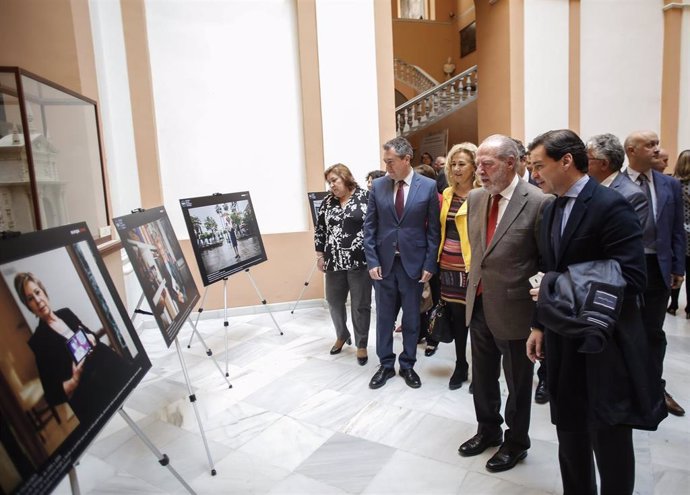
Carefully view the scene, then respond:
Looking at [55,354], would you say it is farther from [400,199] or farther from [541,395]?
[541,395]

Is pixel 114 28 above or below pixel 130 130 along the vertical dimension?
above

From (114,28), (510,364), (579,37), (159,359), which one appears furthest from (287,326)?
(579,37)

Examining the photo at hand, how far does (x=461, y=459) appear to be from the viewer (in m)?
2.51

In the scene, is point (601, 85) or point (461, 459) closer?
point (461, 459)

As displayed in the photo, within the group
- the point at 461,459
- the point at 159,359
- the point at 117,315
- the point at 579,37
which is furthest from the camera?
the point at 579,37

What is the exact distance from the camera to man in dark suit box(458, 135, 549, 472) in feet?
7.06

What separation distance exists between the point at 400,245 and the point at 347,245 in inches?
25.5

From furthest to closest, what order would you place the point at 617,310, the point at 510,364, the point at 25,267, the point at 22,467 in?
the point at 510,364 → the point at 617,310 → the point at 25,267 → the point at 22,467

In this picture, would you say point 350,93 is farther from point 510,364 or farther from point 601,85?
point 601,85

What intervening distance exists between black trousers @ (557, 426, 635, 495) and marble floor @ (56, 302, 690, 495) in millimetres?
497

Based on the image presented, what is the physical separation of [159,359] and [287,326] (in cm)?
142

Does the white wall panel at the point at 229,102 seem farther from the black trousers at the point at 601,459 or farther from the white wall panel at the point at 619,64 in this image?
the white wall panel at the point at 619,64

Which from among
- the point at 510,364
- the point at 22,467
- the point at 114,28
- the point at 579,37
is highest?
the point at 579,37

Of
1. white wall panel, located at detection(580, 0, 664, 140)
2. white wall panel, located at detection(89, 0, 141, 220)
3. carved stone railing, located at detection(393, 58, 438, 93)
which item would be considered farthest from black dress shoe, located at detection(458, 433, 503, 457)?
carved stone railing, located at detection(393, 58, 438, 93)
